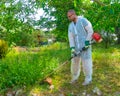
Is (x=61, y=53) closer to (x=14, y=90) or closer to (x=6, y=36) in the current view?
(x=6, y=36)

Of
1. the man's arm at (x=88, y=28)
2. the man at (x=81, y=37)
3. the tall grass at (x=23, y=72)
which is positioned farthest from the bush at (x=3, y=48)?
the man's arm at (x=88, y=28)

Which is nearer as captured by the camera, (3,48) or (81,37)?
(81,37)

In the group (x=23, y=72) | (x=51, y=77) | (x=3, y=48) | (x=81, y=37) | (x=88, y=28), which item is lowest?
(x=51, y=77)

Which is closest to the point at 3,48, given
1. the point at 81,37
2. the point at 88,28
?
the point at 81,37

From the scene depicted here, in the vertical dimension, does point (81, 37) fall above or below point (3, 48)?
above

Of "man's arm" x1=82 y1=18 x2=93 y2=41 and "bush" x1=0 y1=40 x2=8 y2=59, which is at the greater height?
"man's arm" x1=82 y1=18 x2=93 y2=41

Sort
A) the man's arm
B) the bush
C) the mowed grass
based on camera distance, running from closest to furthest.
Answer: the man's arm → the mowed grass → the bush

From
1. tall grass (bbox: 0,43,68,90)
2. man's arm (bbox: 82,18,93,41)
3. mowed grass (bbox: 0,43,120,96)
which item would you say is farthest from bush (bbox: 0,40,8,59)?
man's arm (bbox: 82,18,93,41)

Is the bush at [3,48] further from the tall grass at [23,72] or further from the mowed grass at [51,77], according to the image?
the tall grass at [23,72]

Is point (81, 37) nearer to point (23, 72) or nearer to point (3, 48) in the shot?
point (23, 72)

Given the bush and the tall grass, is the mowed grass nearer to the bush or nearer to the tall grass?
the tall grass

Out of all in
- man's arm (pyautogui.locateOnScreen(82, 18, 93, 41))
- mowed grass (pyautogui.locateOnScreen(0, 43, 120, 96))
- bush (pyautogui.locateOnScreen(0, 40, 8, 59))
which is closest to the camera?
man's arm (pyautogui.locateOnScreen(82, 18, 93, 41))

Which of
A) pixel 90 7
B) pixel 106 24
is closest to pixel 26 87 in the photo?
pixel 106 24

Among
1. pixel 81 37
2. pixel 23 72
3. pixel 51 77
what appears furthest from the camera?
pixel 51 77
